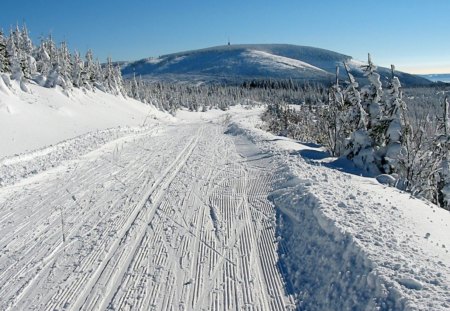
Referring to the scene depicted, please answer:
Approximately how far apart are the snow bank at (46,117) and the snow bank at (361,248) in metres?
18.8

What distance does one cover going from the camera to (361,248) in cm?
679

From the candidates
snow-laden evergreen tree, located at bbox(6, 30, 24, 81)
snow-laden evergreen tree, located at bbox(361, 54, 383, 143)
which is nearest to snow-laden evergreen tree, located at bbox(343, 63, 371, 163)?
snow-laden evergreen tree, located at bbox(361, 54, 383, 143)

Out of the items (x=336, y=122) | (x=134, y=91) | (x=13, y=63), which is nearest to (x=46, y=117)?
(x=13, y=63)

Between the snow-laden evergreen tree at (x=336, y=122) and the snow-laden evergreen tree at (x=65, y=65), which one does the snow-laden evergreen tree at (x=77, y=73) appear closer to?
the snow-laden evergreen tree at (x=65, y=65)

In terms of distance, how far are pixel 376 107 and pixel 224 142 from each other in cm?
1015

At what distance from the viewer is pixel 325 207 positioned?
933 centimetres

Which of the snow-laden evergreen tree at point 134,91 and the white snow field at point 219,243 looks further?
the snow-laden evergreen tree at point 134,91

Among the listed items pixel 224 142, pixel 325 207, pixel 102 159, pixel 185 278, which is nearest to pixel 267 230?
pixel 325 207

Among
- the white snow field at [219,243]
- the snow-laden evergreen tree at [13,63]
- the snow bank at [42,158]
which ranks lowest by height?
the snow bank at [42,158]

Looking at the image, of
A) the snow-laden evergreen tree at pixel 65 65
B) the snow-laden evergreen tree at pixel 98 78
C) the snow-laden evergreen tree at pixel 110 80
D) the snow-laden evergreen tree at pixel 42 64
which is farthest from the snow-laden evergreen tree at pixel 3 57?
the snow-laden evergreen tree at pixel 110 80

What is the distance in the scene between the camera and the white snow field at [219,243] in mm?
6137

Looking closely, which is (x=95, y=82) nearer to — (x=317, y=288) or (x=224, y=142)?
(x=224, y=142)

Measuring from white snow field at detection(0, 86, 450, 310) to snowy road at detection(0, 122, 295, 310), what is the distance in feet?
0.10

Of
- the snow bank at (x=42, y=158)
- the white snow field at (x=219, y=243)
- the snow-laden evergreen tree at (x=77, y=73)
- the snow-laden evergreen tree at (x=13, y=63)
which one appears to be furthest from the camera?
the snow-laden evergreen tree at (x=77, y=73)
